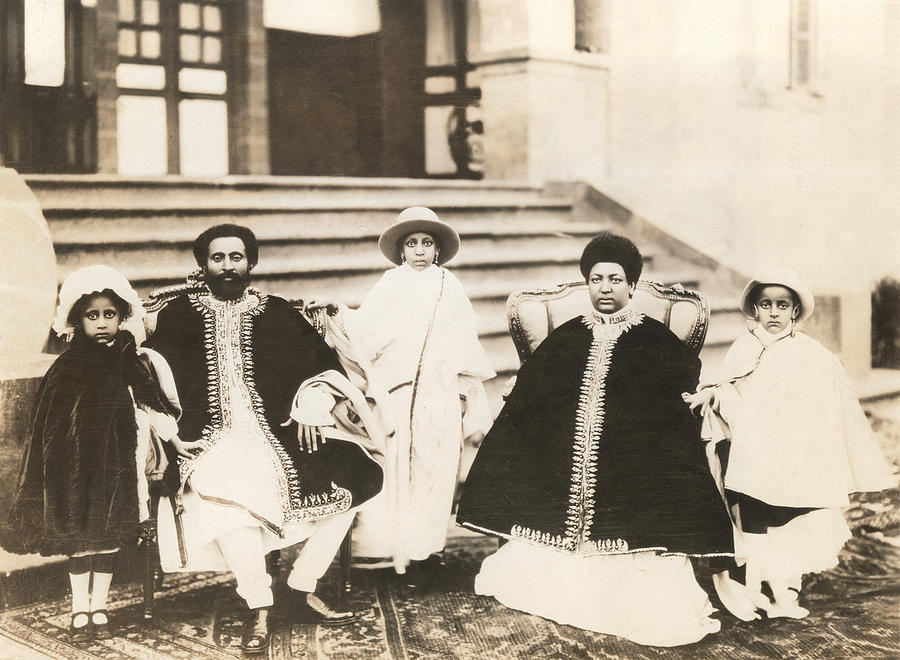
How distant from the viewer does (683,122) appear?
3.35m

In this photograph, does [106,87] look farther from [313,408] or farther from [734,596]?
[734,596]

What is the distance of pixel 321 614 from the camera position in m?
2.84

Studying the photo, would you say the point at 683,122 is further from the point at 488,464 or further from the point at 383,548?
the point at 383,548

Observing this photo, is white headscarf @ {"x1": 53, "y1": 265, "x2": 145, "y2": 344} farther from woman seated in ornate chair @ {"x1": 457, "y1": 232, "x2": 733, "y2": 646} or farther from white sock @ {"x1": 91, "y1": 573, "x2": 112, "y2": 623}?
woman seated in ornate chair @ {"x1": 457, "y1": 232, "x2": 733, "y2": 646}

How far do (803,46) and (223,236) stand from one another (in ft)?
7.56

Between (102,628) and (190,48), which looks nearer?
(102,628)

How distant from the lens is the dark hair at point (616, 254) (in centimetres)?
285

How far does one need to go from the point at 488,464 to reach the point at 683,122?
5.19 feet

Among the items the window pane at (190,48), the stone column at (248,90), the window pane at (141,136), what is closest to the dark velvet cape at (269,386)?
the window pane at (141,136)

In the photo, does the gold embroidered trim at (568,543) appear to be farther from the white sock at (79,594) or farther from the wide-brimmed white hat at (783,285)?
the white sock at (79,594)

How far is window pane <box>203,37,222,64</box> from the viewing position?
10.8 ft

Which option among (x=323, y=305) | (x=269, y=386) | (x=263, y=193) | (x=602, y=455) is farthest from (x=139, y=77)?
(x=602, y=455)

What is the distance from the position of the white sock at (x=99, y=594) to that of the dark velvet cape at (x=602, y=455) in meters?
1.21

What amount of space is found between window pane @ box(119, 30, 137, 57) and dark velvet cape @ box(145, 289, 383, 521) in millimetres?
1111
